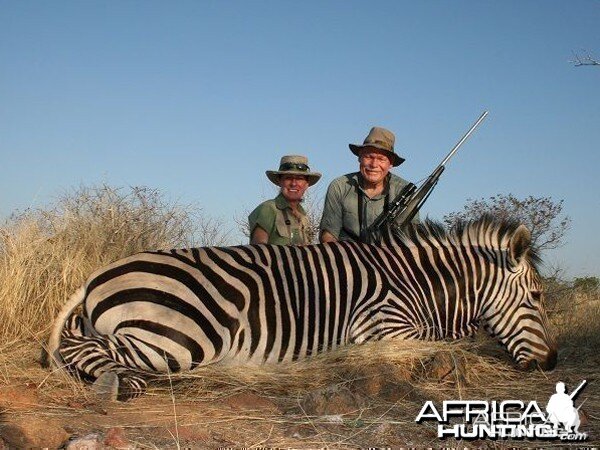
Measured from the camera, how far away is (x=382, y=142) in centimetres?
535

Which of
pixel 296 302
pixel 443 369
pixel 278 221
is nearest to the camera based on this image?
pixel 443 369

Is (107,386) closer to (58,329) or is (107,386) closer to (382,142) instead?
(58,329)

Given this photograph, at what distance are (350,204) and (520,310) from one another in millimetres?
1806

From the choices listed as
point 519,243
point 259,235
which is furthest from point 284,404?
point 259,235

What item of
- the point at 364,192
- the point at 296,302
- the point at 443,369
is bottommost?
the point at 443,369

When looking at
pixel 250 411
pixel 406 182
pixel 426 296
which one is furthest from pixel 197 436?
pixel 406 182

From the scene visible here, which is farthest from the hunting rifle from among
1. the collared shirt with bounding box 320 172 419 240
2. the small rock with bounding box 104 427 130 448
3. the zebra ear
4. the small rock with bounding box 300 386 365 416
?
the small rock with bounding box 104 427 130 448

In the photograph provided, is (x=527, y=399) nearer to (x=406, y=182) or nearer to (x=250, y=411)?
(x=250, y=411)

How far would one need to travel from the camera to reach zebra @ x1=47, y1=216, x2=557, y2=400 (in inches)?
132

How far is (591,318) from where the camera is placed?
5.62 meters

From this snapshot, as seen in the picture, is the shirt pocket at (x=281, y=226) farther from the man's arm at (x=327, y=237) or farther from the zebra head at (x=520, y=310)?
the zebra head at (x=520, y=310)

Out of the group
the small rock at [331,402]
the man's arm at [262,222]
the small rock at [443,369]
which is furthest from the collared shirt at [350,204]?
the small rock at [331,402]

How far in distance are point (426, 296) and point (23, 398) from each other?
7.32ft

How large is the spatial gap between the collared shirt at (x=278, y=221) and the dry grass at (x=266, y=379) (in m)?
1.29
